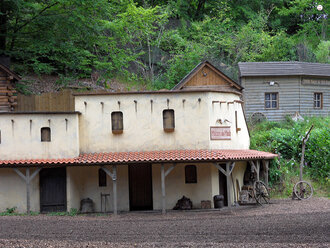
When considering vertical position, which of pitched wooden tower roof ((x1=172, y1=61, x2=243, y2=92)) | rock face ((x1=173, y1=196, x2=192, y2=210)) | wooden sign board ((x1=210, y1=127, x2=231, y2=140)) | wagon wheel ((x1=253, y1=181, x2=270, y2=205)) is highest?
pitched wooden tower roof ((x1=172, y1=61, x2=243, y2=92))

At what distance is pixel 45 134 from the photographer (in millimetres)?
22859

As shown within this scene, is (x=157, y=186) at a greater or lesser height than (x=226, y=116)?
lesser

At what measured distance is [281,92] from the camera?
34312mm

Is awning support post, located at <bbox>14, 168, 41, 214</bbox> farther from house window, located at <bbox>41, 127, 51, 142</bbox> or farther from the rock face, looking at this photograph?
the rock face

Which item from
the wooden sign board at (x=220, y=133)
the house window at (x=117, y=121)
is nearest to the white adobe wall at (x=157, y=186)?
the wooden sign board at (x=220, y=133)

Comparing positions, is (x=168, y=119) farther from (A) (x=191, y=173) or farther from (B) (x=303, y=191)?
(B) (x=303, y=191)

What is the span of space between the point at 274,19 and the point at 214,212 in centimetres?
3723

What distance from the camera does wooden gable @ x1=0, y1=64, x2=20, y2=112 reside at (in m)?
27.5

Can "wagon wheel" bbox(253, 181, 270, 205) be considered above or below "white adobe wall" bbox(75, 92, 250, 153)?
below

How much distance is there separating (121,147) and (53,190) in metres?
3.68

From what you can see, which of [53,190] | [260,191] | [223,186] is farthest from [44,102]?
[260,191]

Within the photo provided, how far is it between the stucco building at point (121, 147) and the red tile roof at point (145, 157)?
0.09 metres

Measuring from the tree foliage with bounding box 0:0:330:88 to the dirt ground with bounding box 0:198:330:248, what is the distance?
48.1 ft

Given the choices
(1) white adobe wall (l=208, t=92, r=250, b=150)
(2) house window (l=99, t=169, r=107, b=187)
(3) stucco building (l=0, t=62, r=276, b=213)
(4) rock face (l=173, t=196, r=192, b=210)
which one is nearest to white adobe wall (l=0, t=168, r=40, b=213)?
(3) stucco building (l=0, t=62, r=276, b=213)
